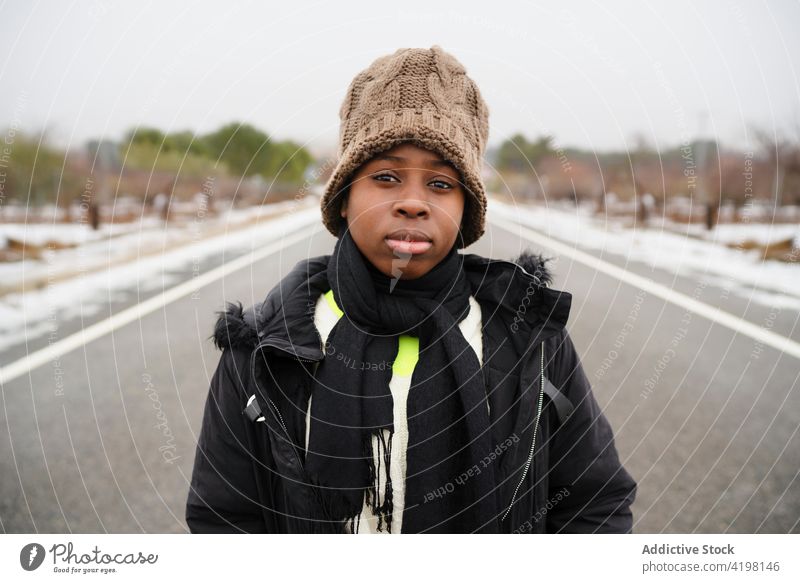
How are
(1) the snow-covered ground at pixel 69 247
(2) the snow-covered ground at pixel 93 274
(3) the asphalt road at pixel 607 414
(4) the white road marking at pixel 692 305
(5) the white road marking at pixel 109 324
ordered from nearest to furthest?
1. (3) the asphalt road at pixel 607 414
2. (5) the white road marking at pixel 109 324
3. (4) the white road marking at pixel 692 305
4. (2) the snow-covered ground at pixel 93 274
5. (1) the snow-covered ground at pixel 69 247

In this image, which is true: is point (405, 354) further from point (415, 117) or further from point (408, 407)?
point (415, 117)

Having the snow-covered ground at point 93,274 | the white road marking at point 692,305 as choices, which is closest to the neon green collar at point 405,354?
the snow-covered ground at point 93,274

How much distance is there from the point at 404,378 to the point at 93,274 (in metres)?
4.84

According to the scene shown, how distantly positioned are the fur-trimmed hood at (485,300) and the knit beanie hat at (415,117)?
11cm

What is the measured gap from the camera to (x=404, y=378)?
3.20 ft

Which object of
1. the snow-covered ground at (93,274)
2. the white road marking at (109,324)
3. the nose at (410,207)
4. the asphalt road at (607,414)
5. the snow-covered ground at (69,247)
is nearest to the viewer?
the nose at (410,207)

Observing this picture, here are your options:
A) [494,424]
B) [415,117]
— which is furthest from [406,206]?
[494,424]

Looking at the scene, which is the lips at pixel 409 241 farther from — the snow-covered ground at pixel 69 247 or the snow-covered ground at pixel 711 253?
the snow-covered ground at pixel 69 247

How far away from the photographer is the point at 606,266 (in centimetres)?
596

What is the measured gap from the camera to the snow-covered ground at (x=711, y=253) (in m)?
3.23

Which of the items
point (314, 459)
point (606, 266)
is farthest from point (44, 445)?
point (606, 266)

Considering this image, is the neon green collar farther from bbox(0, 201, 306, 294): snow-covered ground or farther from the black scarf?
bbox(0, 201, 306, 294): snow-covered ground

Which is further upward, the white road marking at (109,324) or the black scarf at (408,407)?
the black scarf at (408,407)

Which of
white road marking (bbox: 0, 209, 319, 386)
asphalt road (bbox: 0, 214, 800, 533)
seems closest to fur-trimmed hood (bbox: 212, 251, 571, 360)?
asphalt road (bbox: 0, 214, 800, 533)
